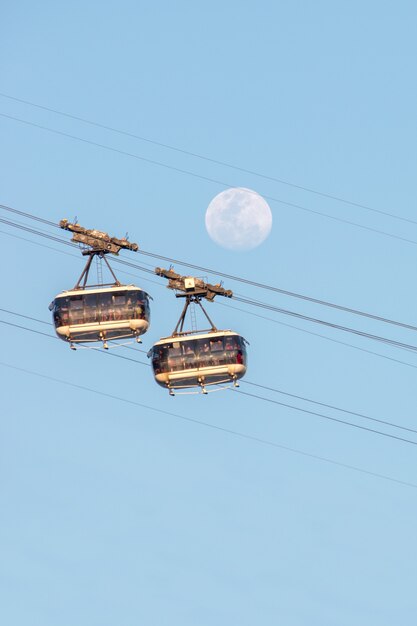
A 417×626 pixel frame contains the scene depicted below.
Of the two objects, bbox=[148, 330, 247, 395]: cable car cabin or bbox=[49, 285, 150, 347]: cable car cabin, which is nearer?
bbox=[49, 285, 150, 347]: cable car cabin

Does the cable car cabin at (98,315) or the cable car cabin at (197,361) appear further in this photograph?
the cable car cabin at (197,361)

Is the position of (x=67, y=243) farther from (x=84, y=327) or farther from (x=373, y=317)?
(x=373, y=317)

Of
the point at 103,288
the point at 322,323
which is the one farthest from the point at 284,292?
the point at 103,288

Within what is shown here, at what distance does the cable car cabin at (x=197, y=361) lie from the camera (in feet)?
380

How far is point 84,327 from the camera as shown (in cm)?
11519

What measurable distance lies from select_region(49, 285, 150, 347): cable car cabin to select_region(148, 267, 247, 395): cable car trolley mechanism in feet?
5.74

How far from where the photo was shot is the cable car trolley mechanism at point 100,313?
378 feet

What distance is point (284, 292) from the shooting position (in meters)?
113

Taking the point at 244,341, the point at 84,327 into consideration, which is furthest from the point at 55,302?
the point at 244,341

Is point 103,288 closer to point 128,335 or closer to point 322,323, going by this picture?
point 128,335

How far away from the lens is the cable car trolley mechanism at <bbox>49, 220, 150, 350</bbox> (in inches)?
4537

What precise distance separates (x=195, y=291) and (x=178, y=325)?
1.93 m

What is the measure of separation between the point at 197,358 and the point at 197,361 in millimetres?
159

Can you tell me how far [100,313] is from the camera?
115 meters
